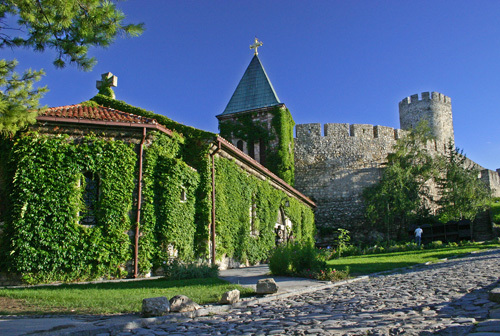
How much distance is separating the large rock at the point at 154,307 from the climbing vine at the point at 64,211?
6.28m

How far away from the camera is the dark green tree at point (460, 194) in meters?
30.2

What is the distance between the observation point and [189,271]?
11.0 metres

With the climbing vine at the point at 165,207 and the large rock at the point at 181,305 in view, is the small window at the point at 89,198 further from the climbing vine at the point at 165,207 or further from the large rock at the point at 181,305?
the large rock at the point at 181,305

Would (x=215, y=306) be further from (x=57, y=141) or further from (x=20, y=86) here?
(x=57, y=141)

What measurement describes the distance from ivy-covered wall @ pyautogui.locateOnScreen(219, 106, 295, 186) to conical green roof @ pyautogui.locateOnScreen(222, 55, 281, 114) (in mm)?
627

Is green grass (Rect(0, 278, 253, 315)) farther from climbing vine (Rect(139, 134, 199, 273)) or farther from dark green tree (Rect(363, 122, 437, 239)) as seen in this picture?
dark green tree (Rect(363, 122, 437, 239))

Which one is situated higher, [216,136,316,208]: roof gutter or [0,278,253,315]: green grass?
[216,136,316,208]: roof gutter

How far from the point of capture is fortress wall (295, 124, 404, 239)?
106ft

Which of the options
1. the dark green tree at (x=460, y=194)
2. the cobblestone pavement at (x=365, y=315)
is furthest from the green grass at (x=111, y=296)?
the dark green tree at (x=460, y=194)

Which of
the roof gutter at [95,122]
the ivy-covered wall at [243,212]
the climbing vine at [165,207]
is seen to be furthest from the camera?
the ivy-covered wall at [243,212]

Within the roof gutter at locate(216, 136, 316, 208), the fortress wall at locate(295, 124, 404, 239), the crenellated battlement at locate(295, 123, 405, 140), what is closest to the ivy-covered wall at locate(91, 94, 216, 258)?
the roof gutter at locate(216, 136, 316, 208)

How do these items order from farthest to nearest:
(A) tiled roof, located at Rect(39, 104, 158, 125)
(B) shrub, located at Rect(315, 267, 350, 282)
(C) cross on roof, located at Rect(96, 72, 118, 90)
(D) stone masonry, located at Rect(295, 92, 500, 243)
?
(D) stone masonry, located at Rect(295, 92, 500, 243) < (C) cross on roof, located at Rect(96, 72, 118, 90) < (A) tiled roof, located at Rect(39, 104, 158, 125) < (B) shrub, located at Rect(315, 267, 350, 282)

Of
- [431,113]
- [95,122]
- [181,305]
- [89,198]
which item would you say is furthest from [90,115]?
[431,113]

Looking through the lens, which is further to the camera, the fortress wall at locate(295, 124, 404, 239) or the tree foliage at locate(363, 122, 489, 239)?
the fortress wall at locate(295, 124, 404, 239)
